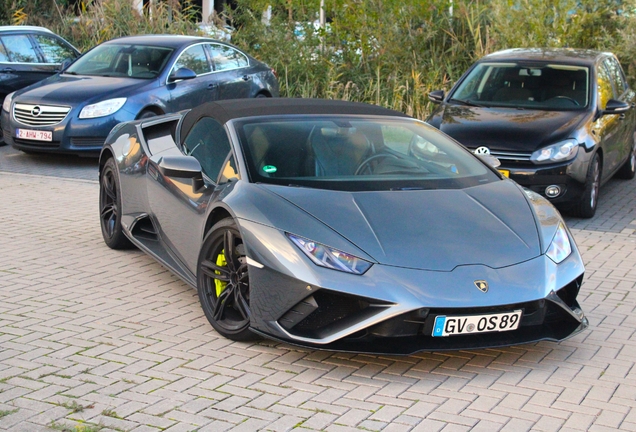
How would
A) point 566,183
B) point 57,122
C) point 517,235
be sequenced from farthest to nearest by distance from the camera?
point 57,122, point 566,183, point 517,235

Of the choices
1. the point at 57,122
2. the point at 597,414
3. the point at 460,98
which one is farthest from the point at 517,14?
the point at 597,414

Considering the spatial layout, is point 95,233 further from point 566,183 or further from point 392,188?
point 566,183

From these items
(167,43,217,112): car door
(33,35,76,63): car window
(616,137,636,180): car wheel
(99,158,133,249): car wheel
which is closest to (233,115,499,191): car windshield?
(99,158,133,249): car wheel

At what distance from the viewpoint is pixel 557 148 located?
909cm

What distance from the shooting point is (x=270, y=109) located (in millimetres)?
6203

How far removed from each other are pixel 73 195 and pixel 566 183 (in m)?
5.19

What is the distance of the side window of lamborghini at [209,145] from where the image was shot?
5.89 metres

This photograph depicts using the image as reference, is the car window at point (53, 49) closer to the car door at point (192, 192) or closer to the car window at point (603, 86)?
the car window at point (603, 86)

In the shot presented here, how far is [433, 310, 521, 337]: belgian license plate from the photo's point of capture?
15.2ft

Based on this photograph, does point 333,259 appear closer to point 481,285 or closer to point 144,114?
point 481,285

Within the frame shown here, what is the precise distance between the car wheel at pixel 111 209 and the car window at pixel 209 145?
1.06 metres

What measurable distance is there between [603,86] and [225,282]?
6.45 m

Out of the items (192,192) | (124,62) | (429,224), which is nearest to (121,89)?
(124,62)

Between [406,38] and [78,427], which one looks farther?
[406,38]
